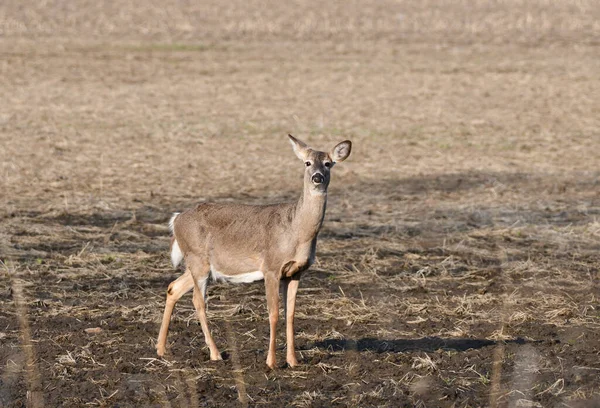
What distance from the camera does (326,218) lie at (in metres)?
14.9

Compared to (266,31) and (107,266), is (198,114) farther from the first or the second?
(266,31)

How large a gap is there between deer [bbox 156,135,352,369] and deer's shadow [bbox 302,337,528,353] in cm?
73

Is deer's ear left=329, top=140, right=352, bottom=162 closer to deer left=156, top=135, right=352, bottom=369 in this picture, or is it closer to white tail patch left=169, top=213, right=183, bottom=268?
deer left=156, top=135, right=352, bottom=369

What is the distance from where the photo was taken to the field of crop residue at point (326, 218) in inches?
339

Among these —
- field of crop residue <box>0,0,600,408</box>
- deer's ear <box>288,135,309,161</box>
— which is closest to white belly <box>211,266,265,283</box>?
field of crop residue <box>0,0,600,408</box>

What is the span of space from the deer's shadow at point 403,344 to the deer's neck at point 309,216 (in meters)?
1.27

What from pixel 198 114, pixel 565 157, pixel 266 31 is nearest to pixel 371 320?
pixel 565 157

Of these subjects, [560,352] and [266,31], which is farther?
[266,31]

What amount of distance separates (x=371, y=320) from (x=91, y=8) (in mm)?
40505

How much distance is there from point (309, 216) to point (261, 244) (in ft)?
1.62

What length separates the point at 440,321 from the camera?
406 inches

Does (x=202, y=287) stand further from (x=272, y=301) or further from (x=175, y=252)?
(x=272, y=301)

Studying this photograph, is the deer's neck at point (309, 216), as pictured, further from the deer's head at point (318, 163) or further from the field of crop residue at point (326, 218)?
the field of crop residue at point (326, 218)

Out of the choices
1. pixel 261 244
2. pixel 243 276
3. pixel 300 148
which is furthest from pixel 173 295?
pixel 300 148
